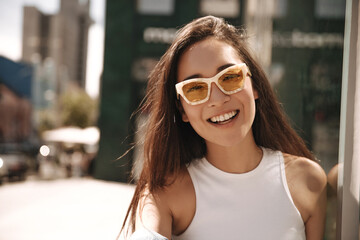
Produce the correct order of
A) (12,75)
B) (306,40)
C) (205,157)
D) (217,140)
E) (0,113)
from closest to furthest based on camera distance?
(217,140), (205,157), (306,40), (12,75), (0,113)

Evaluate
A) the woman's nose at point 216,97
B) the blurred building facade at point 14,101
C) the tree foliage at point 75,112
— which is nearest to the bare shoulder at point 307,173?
the woman's nose at point 216,97

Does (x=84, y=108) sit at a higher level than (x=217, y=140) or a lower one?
lower

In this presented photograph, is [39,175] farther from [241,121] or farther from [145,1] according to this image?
[241,121]

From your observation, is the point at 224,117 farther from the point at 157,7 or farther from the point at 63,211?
the point at 157,7

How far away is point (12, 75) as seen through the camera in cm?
2731

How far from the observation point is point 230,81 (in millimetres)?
1508

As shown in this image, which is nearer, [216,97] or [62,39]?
[216,97]

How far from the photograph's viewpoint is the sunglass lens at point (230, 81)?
1507 millimetres

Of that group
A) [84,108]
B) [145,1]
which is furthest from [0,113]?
[145,1]

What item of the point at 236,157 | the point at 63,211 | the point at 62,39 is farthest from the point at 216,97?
the point at 62,39

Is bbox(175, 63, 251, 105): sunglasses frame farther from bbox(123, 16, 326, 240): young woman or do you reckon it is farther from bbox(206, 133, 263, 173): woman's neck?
bbox(206, 133, 263, 173): woman's neck

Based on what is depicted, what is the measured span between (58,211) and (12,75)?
Result: 21639 mm

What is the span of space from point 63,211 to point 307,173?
7.98m

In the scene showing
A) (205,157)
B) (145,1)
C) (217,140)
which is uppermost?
(145,1)
